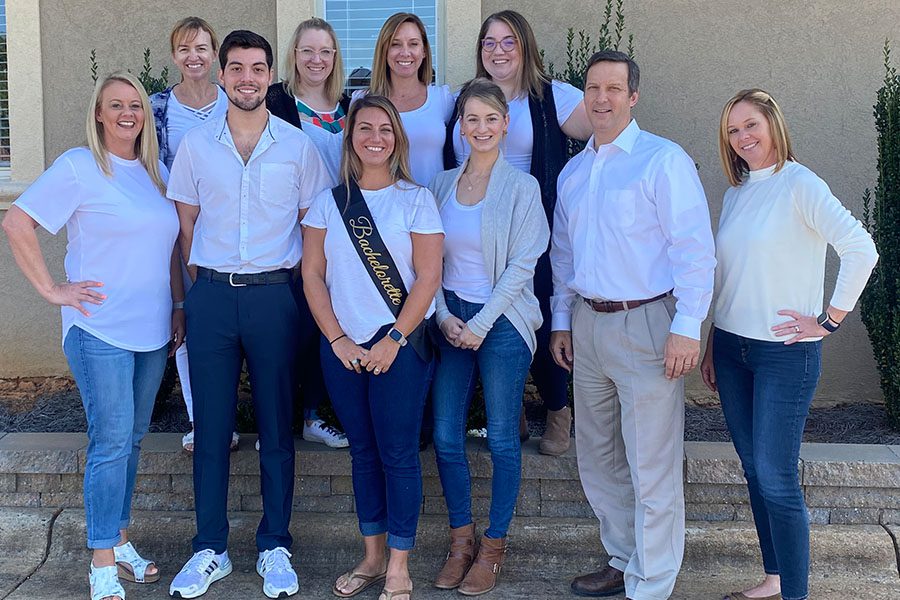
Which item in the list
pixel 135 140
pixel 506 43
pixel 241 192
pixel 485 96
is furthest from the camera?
pixel 506 43

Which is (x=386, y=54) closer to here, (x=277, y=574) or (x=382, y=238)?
(x=382, y=238)

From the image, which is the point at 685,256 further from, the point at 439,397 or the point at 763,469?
the point at 439,397

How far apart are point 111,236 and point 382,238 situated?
3.49ft

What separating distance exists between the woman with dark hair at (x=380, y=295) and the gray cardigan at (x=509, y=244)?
0.19m

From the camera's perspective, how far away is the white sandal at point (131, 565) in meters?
3.65

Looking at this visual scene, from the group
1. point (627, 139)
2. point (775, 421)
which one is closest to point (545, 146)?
point (627, 139)

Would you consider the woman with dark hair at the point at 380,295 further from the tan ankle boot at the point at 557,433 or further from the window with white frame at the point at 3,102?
the window with white frame at the point at 3,102

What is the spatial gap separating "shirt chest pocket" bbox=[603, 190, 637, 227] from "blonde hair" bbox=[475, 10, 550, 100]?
876mm

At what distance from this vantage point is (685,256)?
306 cm

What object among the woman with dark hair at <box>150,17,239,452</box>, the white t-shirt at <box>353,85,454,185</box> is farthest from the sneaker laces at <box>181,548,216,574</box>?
the white t-shirt at <box>353,85,454,185</box>

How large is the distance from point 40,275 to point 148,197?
51 cm

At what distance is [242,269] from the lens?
3395 millimetres

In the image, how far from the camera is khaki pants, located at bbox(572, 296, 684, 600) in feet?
10.5

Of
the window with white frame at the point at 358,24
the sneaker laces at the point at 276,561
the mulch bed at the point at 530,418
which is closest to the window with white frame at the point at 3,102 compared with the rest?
the mulch bed at the point at 530,418
